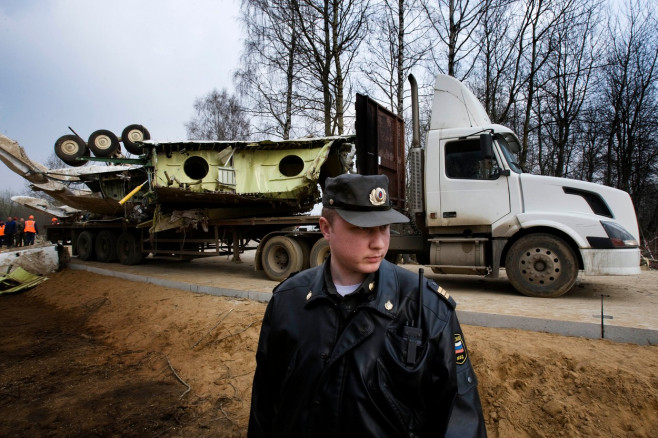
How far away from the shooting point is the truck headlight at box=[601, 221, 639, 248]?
5.69 meters

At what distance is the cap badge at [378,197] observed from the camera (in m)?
1.63

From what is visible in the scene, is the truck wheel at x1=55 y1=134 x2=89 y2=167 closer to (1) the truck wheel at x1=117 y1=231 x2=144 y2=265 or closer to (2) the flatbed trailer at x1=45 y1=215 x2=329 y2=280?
(2) the flatbed trailer at x1=45 y1=215 x2=329 y2=280

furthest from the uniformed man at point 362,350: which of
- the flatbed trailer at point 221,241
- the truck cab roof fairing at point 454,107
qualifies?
the flatbed trailer at point 221,241

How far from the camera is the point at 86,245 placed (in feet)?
46.0

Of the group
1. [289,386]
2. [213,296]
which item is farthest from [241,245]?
[289,386]

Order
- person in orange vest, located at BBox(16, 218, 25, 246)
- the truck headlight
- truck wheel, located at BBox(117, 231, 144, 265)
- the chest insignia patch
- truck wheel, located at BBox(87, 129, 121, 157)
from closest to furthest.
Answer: the chest insignia patch, the truck headlight, truck wheel, located at BBox(87, 129, 121, 157), truck wheel, located at BBox(117, 231, 144, 265), person in orange vest, located at BBox(16, 218, 25, 246)

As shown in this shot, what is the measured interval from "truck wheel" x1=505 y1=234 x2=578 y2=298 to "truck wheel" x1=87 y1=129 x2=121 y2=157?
1110 cm

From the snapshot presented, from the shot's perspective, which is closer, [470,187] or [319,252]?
[470,187]

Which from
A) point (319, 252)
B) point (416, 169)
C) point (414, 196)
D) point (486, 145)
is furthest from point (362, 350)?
point (319, 252)

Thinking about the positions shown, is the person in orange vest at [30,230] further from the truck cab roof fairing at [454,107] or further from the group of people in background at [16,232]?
the truck cab roof fairing at [454,107]

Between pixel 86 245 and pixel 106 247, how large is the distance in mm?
1456

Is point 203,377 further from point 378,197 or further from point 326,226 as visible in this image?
point 378,197

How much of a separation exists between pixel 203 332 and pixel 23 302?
23.7 feet

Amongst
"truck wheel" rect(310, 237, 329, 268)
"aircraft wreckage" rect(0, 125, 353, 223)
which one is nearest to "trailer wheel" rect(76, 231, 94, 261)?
"aircraft wreckage" rect(0, 125, 353, 223)
